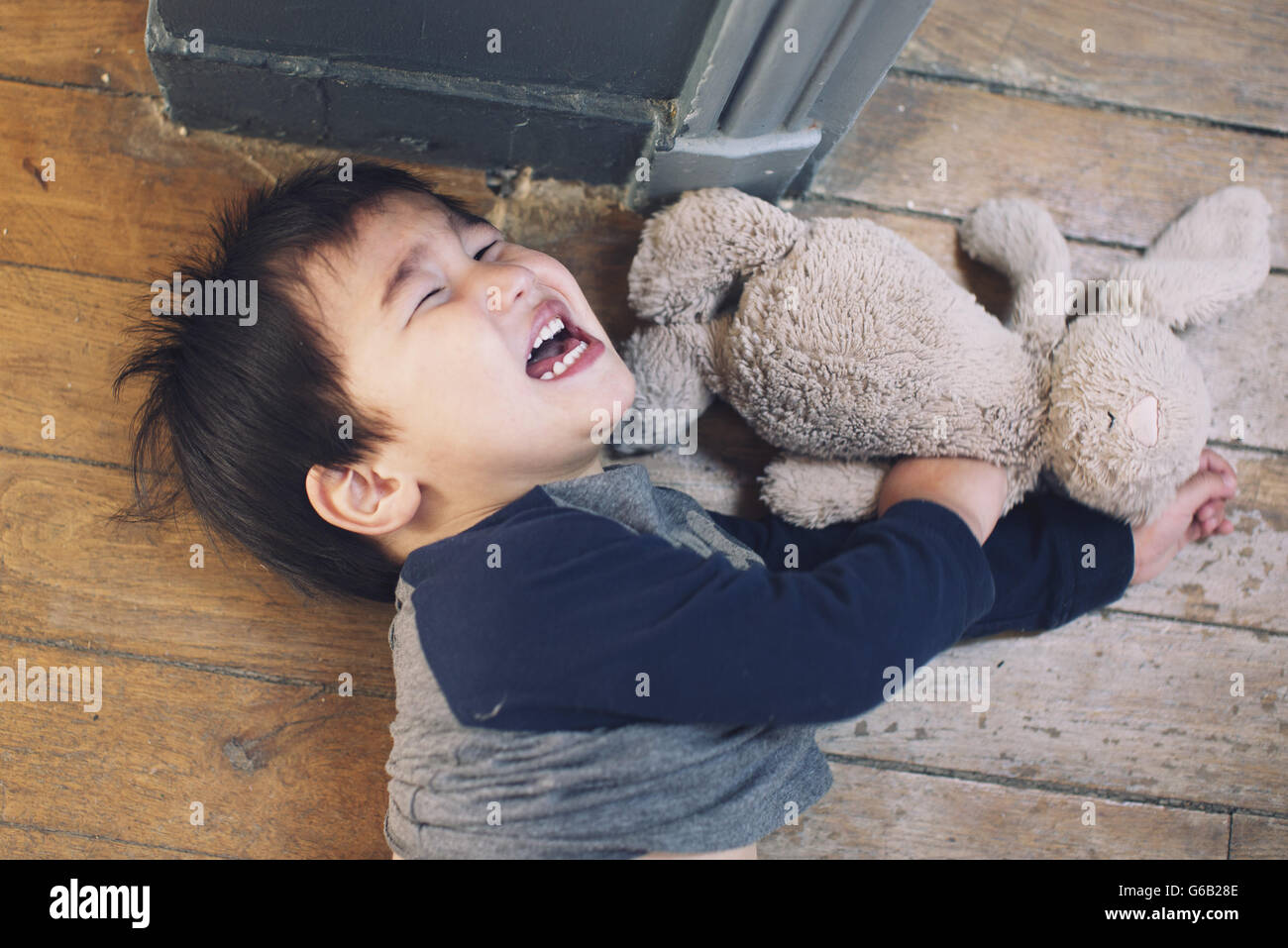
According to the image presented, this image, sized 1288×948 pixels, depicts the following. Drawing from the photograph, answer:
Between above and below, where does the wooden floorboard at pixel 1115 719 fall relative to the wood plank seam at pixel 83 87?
below

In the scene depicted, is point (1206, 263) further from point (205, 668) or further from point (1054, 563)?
point (205, 668)

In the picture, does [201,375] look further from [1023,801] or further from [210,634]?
[1023,801]

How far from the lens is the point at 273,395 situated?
0.75 meters

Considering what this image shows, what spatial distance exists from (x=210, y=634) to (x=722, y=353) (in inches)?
23.5

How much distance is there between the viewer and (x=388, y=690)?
93 cm

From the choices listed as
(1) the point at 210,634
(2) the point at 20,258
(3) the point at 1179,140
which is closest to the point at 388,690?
(1) the point at 210,634

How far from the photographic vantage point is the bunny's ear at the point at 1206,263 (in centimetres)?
90

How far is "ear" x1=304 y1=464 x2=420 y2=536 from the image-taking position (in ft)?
2.53

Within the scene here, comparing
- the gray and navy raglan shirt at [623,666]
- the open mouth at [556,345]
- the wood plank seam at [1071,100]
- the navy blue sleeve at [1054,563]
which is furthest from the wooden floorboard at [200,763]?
the wood plank seam at [1071,100]

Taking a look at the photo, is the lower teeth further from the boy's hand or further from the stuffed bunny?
the boy's hand

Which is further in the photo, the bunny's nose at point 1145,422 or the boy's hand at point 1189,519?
the boy's hand at point 1189,519

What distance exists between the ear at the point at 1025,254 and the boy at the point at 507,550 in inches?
8.9

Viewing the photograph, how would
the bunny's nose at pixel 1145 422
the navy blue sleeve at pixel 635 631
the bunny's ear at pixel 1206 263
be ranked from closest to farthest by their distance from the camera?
the navy blue sleeve at pixel 635 631
the bunny's nose at pixel 1145 422
the bunny's ear at pixel 1206 263

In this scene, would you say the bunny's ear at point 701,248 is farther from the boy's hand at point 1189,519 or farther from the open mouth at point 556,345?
the boy's hand at point 1189,519
